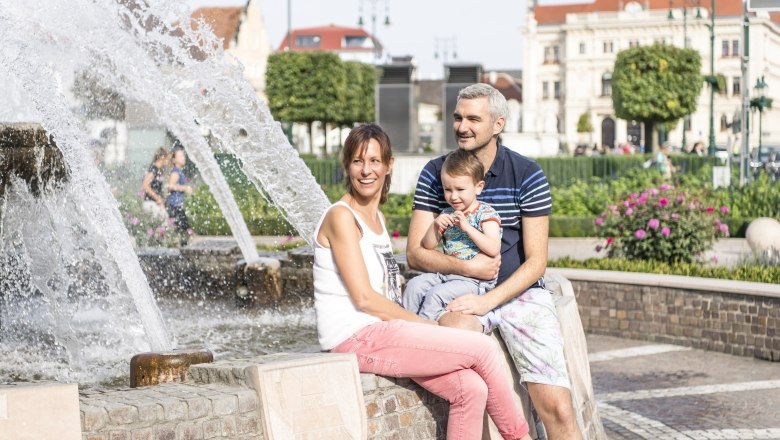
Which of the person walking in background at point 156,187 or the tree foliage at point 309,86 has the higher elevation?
the tree foliage at point 309,86

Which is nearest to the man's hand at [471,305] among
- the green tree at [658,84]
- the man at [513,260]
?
the man at [513,260]

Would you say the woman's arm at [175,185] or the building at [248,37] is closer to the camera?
the woman's arm at [175,185]

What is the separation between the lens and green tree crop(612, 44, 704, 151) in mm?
57906

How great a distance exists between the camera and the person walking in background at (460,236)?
5297 millimetres

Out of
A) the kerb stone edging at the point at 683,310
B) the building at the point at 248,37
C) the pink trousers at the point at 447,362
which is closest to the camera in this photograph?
the pink trousers at the point at 447,362

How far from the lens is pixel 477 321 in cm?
Answer: 530

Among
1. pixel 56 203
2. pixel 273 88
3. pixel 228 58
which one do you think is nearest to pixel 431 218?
pixel 56 203

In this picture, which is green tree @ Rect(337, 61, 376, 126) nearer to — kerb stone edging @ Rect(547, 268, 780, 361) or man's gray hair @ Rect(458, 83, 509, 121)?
kerb stone edging @ Rect(547, 268, 780, 361)

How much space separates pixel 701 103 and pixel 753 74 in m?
5.73

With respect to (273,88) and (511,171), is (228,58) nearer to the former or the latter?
(511,171)

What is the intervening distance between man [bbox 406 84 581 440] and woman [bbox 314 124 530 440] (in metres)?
0.26

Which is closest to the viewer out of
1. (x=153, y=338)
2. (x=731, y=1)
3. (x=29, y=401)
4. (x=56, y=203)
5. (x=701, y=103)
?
(x=29, y=401)

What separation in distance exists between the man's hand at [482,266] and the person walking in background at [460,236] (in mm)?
35

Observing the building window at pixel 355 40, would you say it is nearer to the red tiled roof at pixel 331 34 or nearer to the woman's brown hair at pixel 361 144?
the red tiled roof at pixel 331 34
